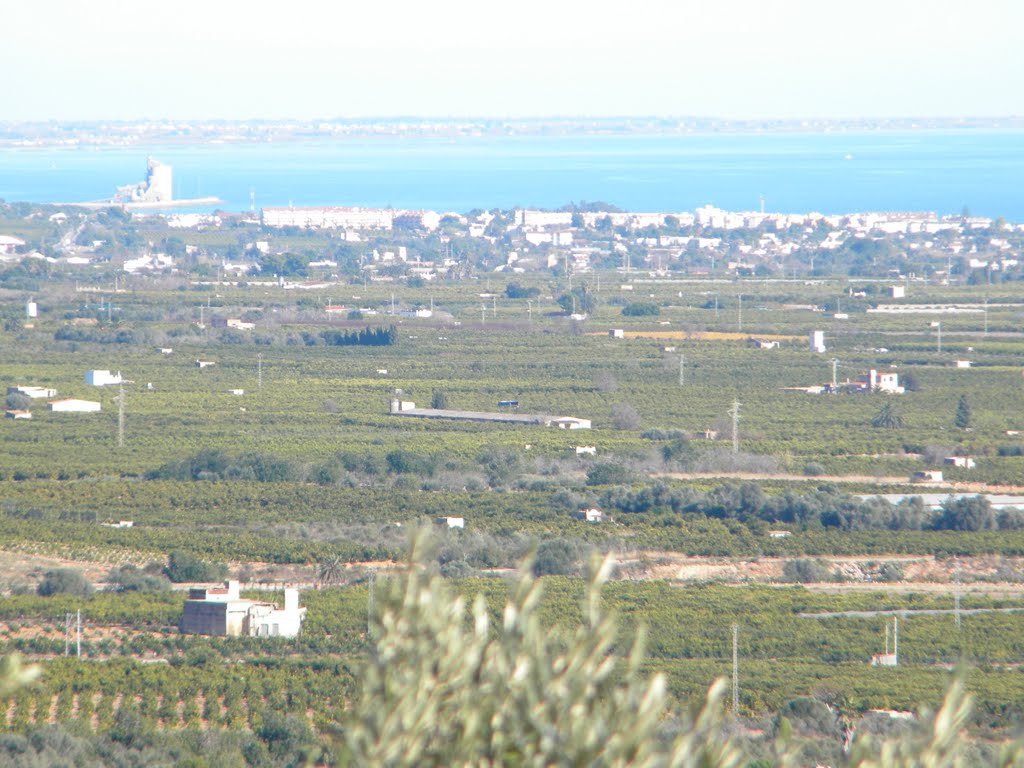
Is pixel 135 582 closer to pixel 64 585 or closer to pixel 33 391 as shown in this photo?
pixel 64 585

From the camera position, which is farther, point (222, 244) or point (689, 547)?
point (222, 244)

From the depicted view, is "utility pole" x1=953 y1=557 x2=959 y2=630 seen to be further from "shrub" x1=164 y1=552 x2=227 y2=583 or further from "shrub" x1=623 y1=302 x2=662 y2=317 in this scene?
"shrub" x1=623 y1=302 x2=662 y2=317

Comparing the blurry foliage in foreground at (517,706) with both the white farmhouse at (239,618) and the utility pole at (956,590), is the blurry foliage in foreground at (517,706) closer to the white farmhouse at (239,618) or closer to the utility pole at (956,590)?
the white farmhouse at (239,618)

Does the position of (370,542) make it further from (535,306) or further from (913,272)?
(913,272)

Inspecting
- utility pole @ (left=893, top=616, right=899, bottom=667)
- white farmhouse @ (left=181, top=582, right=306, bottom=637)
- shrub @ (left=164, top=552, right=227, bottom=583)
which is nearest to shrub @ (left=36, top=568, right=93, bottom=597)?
shrub @ (left=164, top=552, right=227, bottom=583)

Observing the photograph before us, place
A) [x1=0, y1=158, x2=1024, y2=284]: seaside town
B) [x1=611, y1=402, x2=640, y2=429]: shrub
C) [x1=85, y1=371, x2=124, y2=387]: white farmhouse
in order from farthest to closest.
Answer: [x1=0, y1=158, x2=1024, y2=284]: seaside town < [x1=85, y1=371, x2=124, y2=387]: white farmhouse < [x1=611, y1=402, x2=640, y2=429]: shrub

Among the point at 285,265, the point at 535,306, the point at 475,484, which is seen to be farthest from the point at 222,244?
the point at 475,484
